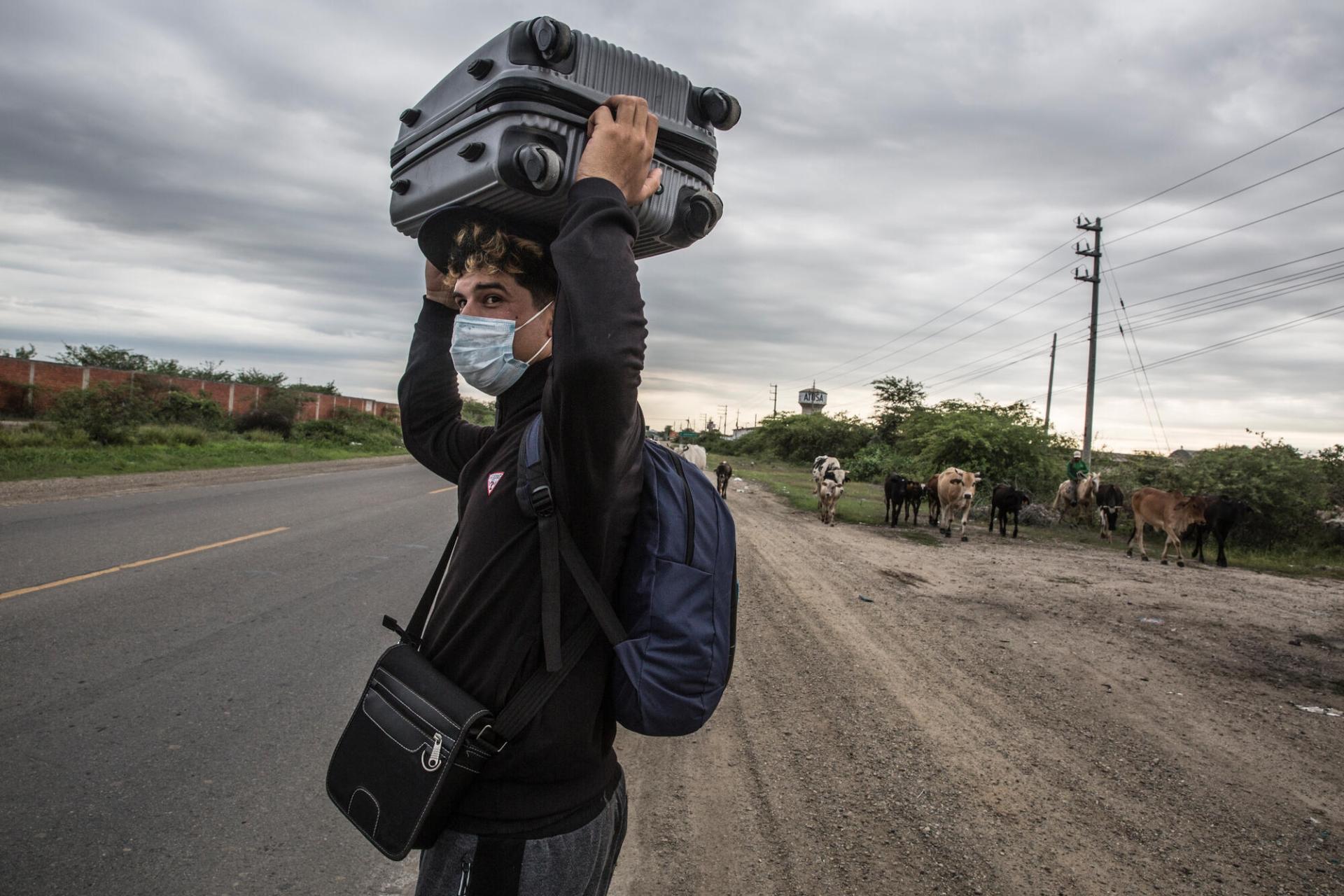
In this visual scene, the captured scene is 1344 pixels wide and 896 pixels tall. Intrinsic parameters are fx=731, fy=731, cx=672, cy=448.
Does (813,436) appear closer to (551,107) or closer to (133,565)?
(133,565)

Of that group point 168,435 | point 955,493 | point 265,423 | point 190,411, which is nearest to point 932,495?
point 955,493

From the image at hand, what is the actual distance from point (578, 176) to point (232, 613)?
6.15 m

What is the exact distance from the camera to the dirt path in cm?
316

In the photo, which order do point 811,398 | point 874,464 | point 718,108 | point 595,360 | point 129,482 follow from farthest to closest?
1. point 811,398
2. point 874,464
3. point 129,482
4. point 718,108
5. point 595,360

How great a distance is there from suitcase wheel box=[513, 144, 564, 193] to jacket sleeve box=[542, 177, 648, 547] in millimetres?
234

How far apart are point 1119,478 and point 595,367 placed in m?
23.1

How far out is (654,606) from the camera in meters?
1.33

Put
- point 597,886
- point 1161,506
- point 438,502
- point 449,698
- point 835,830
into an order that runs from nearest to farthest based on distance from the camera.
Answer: point 449,698 < point 597,886 < point 835,830 < point 1161,506 < point 438,502

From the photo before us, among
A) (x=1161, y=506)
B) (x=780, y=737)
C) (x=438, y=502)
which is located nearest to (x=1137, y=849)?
(x=780, y=737)

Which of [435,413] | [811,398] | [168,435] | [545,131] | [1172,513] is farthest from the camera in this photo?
[811,398]

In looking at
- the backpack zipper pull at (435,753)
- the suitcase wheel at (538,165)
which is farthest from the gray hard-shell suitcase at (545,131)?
the backpack zipper pull at (435,753)

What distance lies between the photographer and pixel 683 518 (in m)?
1.38

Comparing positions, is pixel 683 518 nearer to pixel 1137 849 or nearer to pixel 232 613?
pixel 1137 849

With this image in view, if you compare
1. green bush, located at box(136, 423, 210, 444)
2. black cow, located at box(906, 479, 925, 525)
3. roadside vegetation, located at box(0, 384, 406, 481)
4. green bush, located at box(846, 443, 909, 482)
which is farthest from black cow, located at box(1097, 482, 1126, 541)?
green bush, located at box(136, 423, 210, 444)
